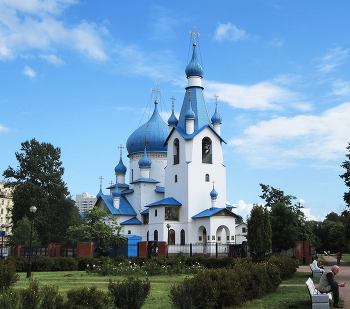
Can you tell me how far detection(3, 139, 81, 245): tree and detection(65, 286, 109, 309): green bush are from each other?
104 ft

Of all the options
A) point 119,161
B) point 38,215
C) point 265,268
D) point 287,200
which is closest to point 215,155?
point 287,200

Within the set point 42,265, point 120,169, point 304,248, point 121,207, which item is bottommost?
point 42,265

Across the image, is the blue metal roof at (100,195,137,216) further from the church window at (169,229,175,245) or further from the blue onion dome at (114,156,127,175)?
the church window at (169,229,175,245)

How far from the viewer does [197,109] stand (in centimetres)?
3634

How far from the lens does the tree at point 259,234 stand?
18141 mm

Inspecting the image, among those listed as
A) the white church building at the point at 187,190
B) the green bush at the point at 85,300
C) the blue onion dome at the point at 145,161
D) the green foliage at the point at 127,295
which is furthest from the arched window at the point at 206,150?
the green bush at the point at 85,300

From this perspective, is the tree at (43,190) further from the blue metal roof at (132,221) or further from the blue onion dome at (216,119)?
the blue onion dome at (216,119)

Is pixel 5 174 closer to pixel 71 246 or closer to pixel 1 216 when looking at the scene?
pixel 71 246

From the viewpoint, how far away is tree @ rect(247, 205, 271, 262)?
59.5ft

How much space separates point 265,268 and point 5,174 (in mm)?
32843

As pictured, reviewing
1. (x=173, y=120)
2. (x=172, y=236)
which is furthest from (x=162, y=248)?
(x=173, y=120)

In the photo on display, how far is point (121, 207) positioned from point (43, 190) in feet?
24.5

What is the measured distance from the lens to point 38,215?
125 ft

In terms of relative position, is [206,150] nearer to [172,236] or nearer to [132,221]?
[172,236]
